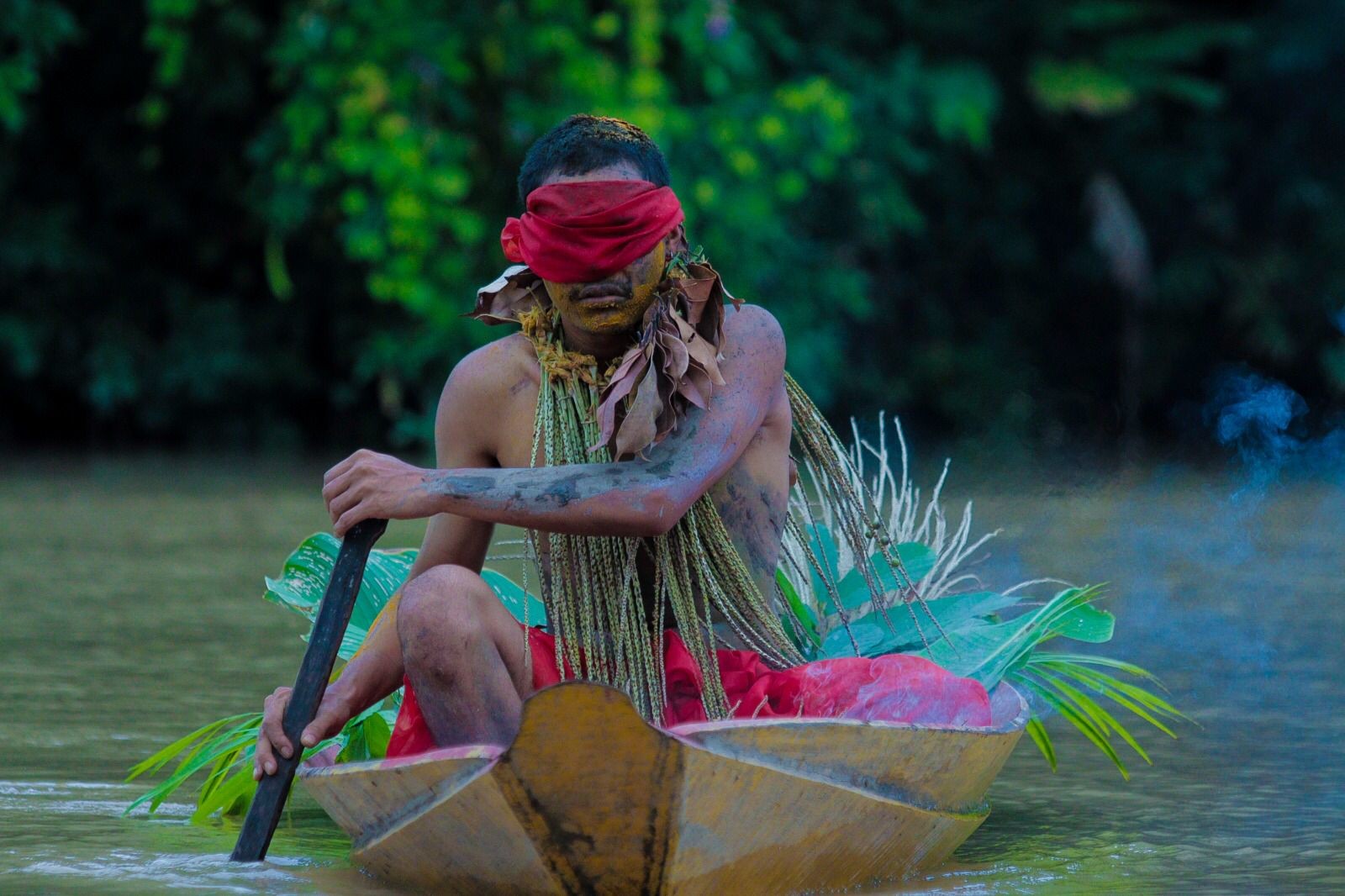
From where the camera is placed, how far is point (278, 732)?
2.72m

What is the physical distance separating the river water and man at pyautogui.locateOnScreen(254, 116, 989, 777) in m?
0.38

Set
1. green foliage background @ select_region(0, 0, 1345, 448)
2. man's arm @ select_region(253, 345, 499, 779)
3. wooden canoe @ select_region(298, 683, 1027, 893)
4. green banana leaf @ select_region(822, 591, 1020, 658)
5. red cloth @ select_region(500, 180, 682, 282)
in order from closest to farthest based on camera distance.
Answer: wooden canoe @ select_region(298, 683, 1027, 893) → red cloth @ select_region(500, 180, 682, 282) → man's arm @ select_region(253, 345, 499, 779) → green banana leaf @ select_region(822, 591, 1020, 658) → green foliage background @ select_region(0, 0, 1345, 448)

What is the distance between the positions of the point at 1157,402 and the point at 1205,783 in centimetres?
1052

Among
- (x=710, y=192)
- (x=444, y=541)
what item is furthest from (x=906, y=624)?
(x=710, y=192)

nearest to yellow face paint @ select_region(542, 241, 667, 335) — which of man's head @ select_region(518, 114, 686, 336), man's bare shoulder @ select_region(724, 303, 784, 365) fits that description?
man's head @ select_region(518, 114, 686, 336)

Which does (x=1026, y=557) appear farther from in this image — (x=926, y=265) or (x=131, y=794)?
(x=926, y=265)

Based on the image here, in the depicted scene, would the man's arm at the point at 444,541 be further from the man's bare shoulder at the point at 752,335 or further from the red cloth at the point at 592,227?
the man's bare shoulder at the point at 752,335

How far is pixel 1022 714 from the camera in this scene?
2875mm

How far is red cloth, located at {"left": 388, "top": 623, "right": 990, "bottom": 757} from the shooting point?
270 cm

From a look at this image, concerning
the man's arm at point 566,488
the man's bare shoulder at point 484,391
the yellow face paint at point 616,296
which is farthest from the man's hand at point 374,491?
the yellow face paint at point 616,296

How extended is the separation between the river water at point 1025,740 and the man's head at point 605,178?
90cm

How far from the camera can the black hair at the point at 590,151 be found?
2770mm

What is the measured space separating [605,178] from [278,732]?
95cm

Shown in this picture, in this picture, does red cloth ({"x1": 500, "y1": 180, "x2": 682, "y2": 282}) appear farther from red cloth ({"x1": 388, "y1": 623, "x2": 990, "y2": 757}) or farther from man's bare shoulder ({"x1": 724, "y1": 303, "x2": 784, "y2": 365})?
red cloth ({"x1": 388, "y1": 623, "x2": 990, "y2": 757})
